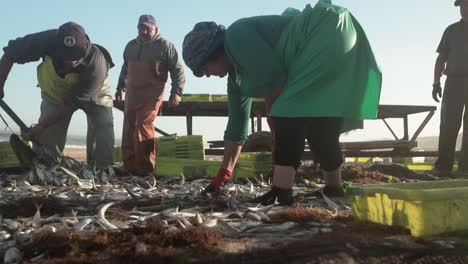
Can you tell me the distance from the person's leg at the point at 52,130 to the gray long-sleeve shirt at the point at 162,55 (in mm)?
1317

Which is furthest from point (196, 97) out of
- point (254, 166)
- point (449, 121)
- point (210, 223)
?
point (210, 223)

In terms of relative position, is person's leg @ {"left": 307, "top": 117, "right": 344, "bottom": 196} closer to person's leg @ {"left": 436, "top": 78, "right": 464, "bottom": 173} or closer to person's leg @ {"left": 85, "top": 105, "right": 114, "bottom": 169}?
person's leg @ {"left": 436, "top": 78, "right": 464, "bottom": 173}

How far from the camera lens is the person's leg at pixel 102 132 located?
7.48 metres

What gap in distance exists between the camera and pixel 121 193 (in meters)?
4.65

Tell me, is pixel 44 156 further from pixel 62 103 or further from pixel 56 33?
pixel 56 33

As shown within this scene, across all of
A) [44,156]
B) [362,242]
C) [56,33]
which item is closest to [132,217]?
[362,242]

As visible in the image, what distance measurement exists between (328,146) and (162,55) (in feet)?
13.8

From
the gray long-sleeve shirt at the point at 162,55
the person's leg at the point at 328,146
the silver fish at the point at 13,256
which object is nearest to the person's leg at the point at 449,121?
the gray long-sleeve shirt at the point at 162,55

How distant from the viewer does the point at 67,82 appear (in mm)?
7180

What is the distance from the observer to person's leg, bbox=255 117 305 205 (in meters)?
3.72

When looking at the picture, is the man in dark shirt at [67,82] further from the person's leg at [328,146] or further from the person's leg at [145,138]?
the person's leg at [328,146]

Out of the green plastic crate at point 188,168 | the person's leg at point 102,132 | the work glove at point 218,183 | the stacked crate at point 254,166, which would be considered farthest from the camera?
the person's leg at point 102,132

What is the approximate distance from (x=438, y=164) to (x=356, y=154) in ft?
9.31

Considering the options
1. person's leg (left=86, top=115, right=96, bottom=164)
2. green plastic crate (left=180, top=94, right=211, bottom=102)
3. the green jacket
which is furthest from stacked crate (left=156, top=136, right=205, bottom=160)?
the green jacket
